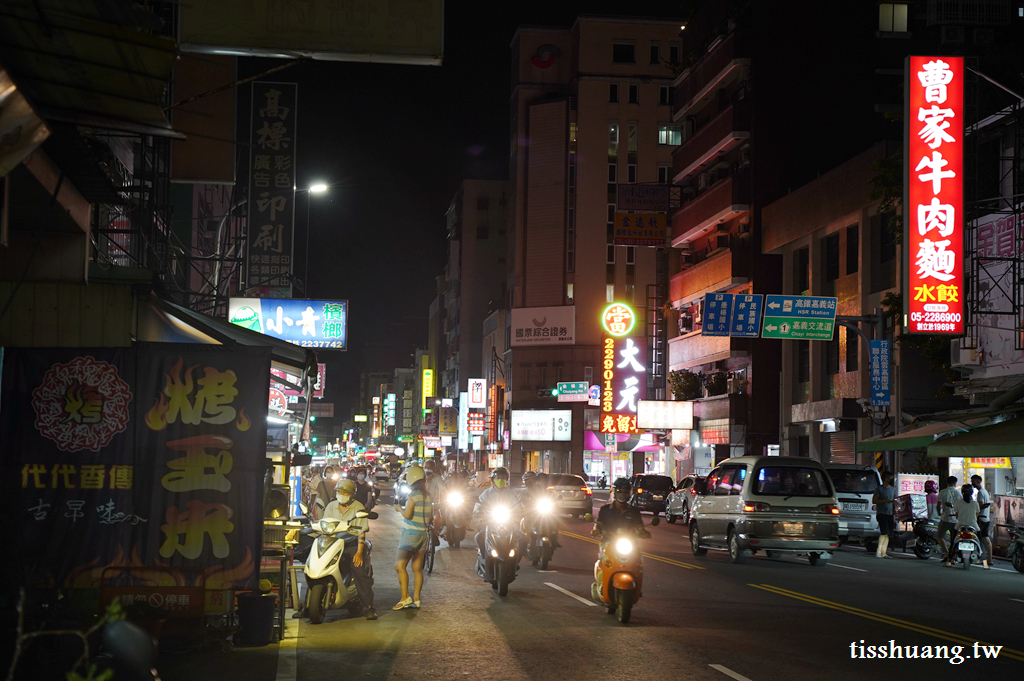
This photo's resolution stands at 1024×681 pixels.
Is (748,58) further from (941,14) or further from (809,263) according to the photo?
(941,14)

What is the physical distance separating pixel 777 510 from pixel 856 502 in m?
6.79

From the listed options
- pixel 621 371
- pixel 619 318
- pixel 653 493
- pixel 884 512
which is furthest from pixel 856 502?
pixel 619 318

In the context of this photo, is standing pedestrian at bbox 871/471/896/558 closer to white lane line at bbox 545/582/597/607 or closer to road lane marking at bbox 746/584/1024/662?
road lane marking at bbox 746/584/1024/662

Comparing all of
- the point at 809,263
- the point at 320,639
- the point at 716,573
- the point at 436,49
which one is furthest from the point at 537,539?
Result: the point at 809,263

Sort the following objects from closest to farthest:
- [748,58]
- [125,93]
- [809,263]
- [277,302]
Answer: [125,93], [277,302], [809,263], [748,58]

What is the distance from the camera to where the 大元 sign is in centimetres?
9088

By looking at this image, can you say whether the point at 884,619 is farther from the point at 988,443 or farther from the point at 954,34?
the point at 954,34

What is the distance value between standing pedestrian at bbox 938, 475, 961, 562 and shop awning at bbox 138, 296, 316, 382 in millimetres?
15928

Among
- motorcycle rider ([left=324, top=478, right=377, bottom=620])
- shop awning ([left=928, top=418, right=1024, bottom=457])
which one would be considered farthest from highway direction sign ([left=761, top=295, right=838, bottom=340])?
motorcycle rider ([left=324, top=478, right=377, bottom=620])

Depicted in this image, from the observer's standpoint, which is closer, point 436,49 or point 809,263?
point 436,49

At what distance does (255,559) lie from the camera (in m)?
11.3

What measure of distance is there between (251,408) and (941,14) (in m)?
29.0

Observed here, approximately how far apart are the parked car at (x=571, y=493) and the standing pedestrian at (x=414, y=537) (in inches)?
928

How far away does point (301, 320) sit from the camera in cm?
2711
